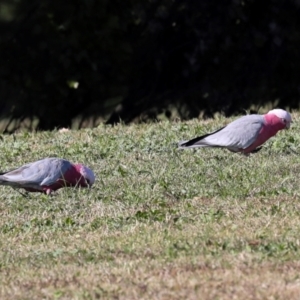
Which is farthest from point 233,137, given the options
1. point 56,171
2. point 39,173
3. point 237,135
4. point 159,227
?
point 159,227

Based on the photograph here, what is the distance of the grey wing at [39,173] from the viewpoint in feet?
23.4

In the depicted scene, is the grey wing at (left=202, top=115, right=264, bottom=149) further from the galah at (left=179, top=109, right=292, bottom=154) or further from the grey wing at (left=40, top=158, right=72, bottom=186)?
the grey wing at (left=40, top=158, right=72, bottom=186)

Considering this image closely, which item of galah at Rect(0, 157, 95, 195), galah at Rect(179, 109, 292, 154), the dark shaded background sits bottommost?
the dark shaded background

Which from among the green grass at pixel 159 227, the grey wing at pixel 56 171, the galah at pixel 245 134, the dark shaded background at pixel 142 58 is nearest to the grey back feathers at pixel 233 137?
the galah at pixel 245 134

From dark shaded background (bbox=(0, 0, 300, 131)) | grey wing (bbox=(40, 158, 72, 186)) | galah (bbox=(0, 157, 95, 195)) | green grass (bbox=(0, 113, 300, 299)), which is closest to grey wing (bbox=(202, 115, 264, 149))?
green grass (bbox=(0, 113, 300, 299))

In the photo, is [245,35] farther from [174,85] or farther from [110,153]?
[110,153]

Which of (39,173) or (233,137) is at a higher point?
(39,173)

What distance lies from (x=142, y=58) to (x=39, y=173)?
6848mm

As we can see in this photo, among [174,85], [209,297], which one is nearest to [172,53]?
[174,85]

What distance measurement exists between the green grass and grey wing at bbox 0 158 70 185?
0.47ft

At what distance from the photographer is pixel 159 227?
20.3 ft

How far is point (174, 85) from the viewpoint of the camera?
13.9m

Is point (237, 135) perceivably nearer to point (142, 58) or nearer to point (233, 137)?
point (233, 137)

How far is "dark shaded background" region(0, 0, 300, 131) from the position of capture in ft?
43.3
